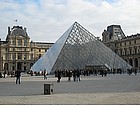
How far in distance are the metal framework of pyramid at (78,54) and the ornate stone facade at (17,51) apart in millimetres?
37894

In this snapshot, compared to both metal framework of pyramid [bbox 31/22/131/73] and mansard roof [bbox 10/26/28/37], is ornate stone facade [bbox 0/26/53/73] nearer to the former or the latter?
mansard roof [bbox 10/26/28/37]

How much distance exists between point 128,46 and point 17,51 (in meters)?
30.7

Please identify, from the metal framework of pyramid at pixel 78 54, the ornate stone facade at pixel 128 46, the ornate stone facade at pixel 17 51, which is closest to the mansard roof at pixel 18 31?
the ornate stone facade at pixel 17 51

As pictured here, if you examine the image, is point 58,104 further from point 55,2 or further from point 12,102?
point 55,2

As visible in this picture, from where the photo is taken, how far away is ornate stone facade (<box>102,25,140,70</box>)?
68.0 meters

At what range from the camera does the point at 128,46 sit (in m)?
70.9

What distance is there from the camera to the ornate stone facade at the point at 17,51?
240 ft

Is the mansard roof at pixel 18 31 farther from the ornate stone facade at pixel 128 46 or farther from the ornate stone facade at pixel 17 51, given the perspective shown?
the ornate stone facade at pixel 128 46

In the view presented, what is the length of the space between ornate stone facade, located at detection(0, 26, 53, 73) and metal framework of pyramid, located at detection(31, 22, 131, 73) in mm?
37894
